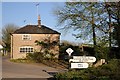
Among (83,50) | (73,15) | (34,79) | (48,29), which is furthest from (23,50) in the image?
(34,79)

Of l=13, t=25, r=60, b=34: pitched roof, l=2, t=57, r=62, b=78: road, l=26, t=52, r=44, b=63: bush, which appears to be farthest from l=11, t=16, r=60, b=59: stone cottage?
l=2, t=57, r=62, b=78: road

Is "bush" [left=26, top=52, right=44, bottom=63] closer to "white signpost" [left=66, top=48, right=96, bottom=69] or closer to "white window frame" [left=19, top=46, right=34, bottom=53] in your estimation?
"white window frame" [left=19, top=46, right=34, bottom=53]

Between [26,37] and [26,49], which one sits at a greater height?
[26,37]

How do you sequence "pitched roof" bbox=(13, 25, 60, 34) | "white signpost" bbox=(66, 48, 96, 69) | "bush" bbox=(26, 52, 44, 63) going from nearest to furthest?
1. "white signpost" bbox=(66, 48, 96, 69)
2. "bush" bbox=(26, 52, 44, 63)
3. "pitched roof" bbox=(13, 25, 60, 34)

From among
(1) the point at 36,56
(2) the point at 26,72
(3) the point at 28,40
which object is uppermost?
(3) the point at 28,40

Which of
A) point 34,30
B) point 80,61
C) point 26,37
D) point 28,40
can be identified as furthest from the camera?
point 34,30

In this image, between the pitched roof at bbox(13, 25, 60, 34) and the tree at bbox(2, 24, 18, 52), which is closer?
the pitched roof at bbox(13, 25, 60, 34)

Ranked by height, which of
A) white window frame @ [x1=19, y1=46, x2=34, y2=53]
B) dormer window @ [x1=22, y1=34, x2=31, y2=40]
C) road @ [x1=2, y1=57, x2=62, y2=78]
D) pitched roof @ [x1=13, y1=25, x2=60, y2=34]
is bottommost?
road @ [x1=2, y1=57, x2=62, y2=78]

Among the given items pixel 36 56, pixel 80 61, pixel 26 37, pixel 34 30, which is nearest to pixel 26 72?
pixel 80 61

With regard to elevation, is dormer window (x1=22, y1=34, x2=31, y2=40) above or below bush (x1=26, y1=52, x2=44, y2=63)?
above

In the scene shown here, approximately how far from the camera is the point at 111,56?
3853 cm

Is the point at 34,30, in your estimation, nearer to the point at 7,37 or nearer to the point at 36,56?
the point at 36,56

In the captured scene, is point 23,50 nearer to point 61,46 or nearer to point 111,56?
point 61,46

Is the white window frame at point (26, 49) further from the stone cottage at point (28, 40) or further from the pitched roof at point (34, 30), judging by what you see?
the pitched roof at point (34, 30)
